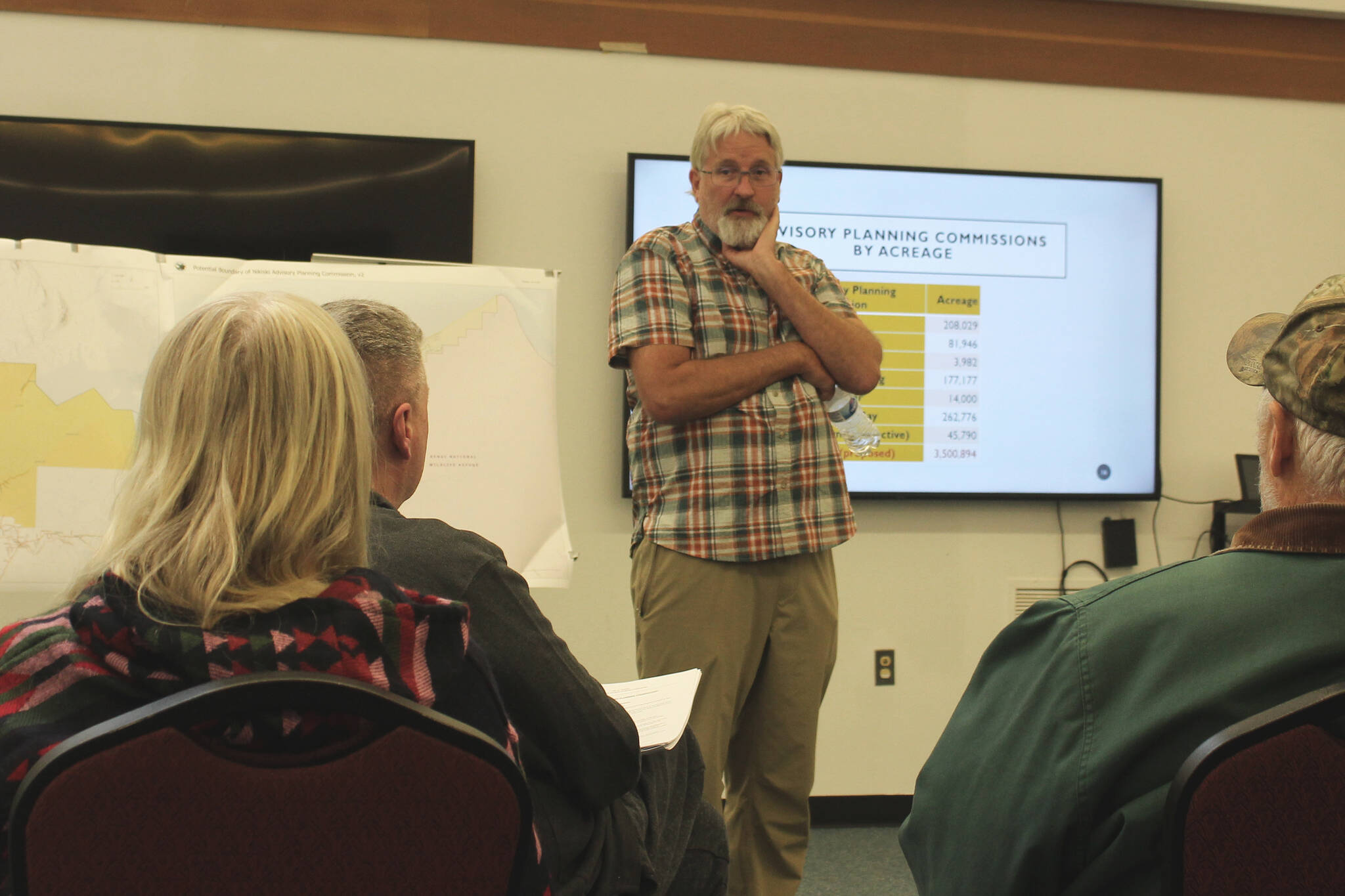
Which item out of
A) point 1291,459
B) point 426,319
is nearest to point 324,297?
point 426,319

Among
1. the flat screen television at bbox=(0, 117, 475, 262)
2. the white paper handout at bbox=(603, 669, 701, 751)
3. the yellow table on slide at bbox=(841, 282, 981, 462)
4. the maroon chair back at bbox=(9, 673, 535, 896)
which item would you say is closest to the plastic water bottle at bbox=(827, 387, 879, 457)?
the yellow table on slide at bbox=(841, 282, 981, 462)

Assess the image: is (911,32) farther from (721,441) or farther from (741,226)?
(721,441)

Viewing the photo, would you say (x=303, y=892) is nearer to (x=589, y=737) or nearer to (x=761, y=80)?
(x=589, y=737)

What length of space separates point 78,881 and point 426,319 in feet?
6.05

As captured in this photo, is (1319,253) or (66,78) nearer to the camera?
(66,78)

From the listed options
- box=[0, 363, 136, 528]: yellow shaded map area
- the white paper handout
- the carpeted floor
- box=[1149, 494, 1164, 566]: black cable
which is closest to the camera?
the white paper handout

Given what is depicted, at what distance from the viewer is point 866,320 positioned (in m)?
3.09

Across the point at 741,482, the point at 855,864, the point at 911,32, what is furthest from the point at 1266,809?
the point at 911,32

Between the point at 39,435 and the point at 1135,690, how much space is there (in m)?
2.31

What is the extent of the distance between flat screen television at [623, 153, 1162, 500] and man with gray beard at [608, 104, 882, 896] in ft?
3.30

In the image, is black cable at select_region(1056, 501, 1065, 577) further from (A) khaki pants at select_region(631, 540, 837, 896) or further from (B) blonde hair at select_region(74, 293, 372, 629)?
(B) blonde hair at select_region(74, 293, 372, 629)

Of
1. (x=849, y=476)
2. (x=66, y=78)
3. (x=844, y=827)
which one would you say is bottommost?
(x=844, y=827)

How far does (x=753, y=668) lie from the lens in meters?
1.99

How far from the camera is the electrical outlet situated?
314cm
